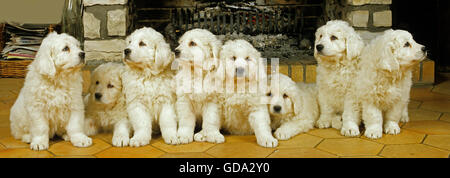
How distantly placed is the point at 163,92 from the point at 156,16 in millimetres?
2136

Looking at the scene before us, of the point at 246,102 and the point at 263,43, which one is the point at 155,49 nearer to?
the point at 246,102

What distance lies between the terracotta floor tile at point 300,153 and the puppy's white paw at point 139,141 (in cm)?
80

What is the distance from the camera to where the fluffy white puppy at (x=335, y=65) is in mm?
3004

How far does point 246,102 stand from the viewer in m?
2.87

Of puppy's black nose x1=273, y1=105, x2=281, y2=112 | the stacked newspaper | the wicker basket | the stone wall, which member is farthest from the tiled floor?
the stacked newspaper

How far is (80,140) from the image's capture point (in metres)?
2.80

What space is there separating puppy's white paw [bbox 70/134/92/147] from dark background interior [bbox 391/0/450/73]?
3.78 meters

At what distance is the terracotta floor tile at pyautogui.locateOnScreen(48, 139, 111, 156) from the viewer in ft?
8.85

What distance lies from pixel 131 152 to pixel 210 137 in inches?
20.1

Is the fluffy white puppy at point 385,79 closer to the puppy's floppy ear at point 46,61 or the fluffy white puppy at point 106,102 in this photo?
the fluffy white puppy at point 106,102

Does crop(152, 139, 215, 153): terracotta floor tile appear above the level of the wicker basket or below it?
below

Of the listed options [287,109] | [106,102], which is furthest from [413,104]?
[106,102]

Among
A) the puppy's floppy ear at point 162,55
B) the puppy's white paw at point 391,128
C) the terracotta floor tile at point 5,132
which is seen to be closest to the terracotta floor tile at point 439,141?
the puppy's white paw at point 391,128

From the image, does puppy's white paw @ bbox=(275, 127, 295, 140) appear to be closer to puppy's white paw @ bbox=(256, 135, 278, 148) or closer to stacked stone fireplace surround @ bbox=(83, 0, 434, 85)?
puppy's white paw @ bbox=(256, 135, 278, 148)
